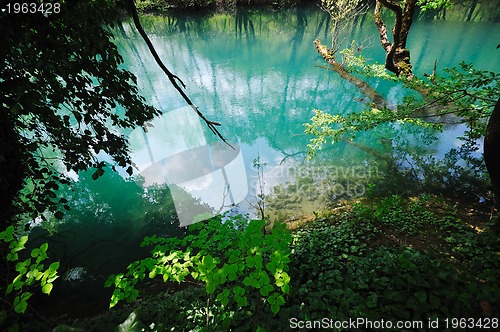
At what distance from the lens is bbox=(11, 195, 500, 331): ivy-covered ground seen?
178cm

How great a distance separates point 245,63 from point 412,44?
1042 centimetres

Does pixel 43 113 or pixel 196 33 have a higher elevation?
pixel 43 113

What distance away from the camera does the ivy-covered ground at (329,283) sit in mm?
1778

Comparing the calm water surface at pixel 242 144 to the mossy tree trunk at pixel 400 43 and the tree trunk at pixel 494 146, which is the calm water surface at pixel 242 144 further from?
the tree trunk at pixel 494 146

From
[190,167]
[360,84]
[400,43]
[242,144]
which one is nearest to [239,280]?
[190,167]

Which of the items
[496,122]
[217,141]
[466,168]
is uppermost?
[496,122]

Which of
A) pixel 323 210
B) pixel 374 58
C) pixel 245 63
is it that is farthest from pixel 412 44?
pixel 323 210

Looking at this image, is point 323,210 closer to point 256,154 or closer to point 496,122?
point 256,154

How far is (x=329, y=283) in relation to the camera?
244 cm

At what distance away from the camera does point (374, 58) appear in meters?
13.2

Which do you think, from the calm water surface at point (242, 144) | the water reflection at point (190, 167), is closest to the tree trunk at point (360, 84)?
the calm water surface at point (242, 144)

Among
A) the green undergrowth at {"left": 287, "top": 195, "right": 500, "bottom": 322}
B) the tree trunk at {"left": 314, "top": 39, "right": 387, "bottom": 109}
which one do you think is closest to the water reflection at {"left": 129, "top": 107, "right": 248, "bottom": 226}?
the green undergrowth at {"left": 287, "top": 195, "right": 500, "bottom": 322}

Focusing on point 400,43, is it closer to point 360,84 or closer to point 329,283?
point 360,84

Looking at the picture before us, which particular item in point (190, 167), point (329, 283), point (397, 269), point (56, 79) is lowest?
point (190, 167)
